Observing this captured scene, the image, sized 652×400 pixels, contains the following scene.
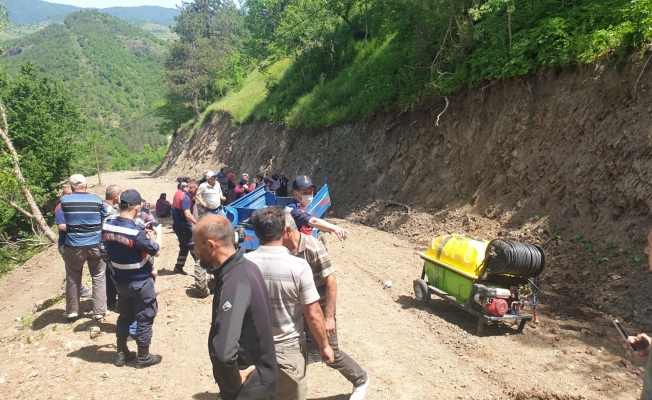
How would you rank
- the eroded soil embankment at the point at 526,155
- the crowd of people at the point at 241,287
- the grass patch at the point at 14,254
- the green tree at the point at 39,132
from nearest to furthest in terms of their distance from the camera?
1. the crowd of people at the point at 241,287
2. the eroded soil embankment at the point at 526,155
3. the grass patch at the point at 14,254
4. the green tree at the point at 39,132

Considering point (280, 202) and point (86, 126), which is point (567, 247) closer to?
point (280, 202)

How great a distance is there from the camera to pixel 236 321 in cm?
255

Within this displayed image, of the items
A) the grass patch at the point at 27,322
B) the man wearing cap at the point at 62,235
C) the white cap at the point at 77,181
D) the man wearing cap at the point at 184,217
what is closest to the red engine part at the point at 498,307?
the man wearing cap at the point at 184,217

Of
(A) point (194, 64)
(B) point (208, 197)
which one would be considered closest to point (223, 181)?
(B) point (208, 197)

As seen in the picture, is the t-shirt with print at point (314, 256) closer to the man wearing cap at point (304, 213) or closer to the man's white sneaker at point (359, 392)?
the man wearing cap at point (304, 213)

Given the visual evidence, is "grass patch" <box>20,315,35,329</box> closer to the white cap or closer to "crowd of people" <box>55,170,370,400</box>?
"crowd of people" <box>55,170,370,400</box>

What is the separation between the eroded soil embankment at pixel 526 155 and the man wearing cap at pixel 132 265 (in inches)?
293

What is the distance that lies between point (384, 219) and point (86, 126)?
26.5 m

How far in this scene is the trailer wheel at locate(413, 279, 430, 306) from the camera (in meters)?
7.46

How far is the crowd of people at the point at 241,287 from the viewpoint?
2662 millimetres

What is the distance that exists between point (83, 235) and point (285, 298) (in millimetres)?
4504

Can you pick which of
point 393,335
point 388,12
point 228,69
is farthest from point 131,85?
point 393,335

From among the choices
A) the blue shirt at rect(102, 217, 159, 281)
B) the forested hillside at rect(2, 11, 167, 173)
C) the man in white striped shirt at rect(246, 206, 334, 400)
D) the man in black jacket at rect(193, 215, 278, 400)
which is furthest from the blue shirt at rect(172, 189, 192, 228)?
the forested hillside at rect(2, 11, 167, 173)

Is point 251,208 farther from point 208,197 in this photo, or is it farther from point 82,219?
point 82,219
